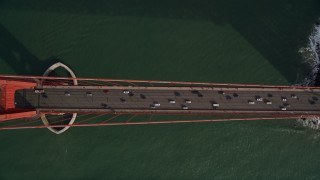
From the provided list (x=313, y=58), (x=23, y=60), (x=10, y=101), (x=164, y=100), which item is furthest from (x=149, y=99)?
(x=313, y=58)

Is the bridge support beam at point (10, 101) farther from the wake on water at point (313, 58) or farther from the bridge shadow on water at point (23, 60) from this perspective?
the wake on water at point (313, 58)

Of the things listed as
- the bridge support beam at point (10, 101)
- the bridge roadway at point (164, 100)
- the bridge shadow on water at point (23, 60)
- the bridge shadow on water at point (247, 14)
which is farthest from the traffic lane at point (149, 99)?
the bridge shadow on water at point (247, 14)

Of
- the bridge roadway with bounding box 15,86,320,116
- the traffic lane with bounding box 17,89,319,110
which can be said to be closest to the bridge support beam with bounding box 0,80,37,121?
the bridge roadway with bounding box 15,86,320,116

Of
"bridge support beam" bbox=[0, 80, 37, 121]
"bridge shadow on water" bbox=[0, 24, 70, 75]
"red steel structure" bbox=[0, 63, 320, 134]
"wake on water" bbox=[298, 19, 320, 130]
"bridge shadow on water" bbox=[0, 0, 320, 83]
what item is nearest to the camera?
"bridge support beam" bbox=[0, 80, 37, 121]

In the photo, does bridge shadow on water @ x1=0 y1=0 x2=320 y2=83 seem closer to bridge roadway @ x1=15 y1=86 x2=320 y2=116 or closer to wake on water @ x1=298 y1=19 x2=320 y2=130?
wake on water @ x1=298 y1=19 x2=320 y2=130

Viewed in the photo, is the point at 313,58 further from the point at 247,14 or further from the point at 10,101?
the point at 10,101

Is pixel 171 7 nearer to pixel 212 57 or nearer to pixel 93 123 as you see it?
pixel 212 57
